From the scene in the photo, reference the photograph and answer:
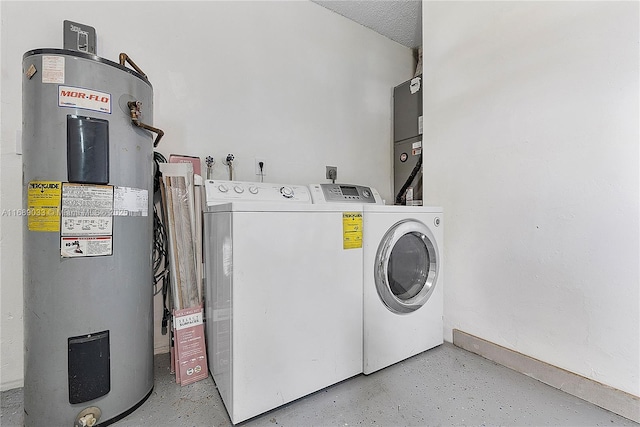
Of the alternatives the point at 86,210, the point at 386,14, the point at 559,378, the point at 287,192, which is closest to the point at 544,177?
the point at 559,378

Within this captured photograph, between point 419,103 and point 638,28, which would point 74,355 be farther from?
point 419,103

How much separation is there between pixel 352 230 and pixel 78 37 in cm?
176

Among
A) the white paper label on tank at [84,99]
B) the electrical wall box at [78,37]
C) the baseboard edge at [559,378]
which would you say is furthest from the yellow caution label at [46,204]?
the baseboard edge at [559,378]

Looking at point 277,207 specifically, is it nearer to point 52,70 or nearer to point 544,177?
point 52,70

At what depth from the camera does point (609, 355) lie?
1.24 meters

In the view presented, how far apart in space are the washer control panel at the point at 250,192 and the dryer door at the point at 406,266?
648mm

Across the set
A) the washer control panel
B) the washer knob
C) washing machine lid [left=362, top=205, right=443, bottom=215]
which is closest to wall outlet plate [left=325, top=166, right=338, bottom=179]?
the washer control panel

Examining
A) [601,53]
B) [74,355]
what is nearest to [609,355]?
[601,53]

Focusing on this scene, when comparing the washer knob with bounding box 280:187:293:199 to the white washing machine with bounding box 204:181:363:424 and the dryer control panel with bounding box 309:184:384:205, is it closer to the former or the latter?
the dryer control panel with bounding box 309:184:384:205

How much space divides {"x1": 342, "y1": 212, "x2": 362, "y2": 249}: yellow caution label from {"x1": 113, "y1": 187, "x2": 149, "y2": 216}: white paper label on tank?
0.93 m

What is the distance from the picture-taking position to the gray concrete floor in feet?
3.85

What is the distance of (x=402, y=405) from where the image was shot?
4.16ft

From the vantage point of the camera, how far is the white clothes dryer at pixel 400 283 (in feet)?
4.87

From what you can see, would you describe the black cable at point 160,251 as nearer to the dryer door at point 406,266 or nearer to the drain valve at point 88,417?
the drain valve at point 88,417
